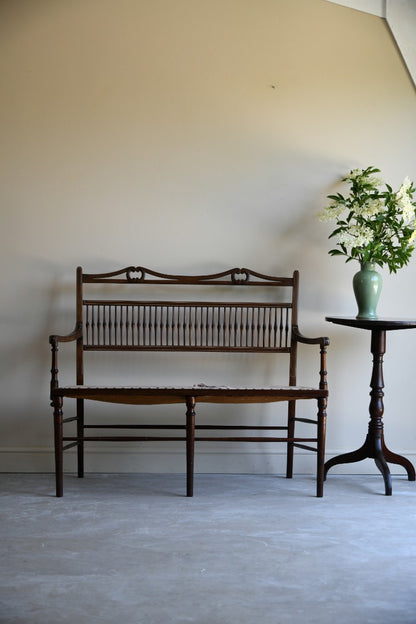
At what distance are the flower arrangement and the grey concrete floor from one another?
1273mm

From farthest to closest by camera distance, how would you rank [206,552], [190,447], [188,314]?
[188,314]
[190,447]
[206,552]

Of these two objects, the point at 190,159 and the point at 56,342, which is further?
the point at 190,159

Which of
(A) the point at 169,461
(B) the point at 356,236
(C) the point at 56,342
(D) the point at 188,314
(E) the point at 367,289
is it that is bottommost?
(A) the point at 169,461

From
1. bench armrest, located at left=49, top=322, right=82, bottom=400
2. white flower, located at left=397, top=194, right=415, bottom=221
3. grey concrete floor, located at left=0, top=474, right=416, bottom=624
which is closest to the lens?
grey concrete floor, located at left=0, top=474, right=416, bottom=624

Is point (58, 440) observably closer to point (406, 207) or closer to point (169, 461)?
point (169, 461)

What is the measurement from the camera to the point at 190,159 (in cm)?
429

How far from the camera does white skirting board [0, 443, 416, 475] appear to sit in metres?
4.20

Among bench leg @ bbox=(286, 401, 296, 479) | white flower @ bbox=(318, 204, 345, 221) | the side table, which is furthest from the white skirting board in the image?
white flower @ bbox=(318, 204, 345, 221)

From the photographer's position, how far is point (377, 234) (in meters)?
4.05

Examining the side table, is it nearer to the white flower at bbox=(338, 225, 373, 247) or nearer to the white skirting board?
the white skirting board

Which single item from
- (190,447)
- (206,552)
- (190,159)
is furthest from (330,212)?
(206,552)

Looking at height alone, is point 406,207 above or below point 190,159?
below

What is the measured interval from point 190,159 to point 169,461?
1769 mm

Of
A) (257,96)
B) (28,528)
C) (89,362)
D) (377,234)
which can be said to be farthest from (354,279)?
(28,528)
